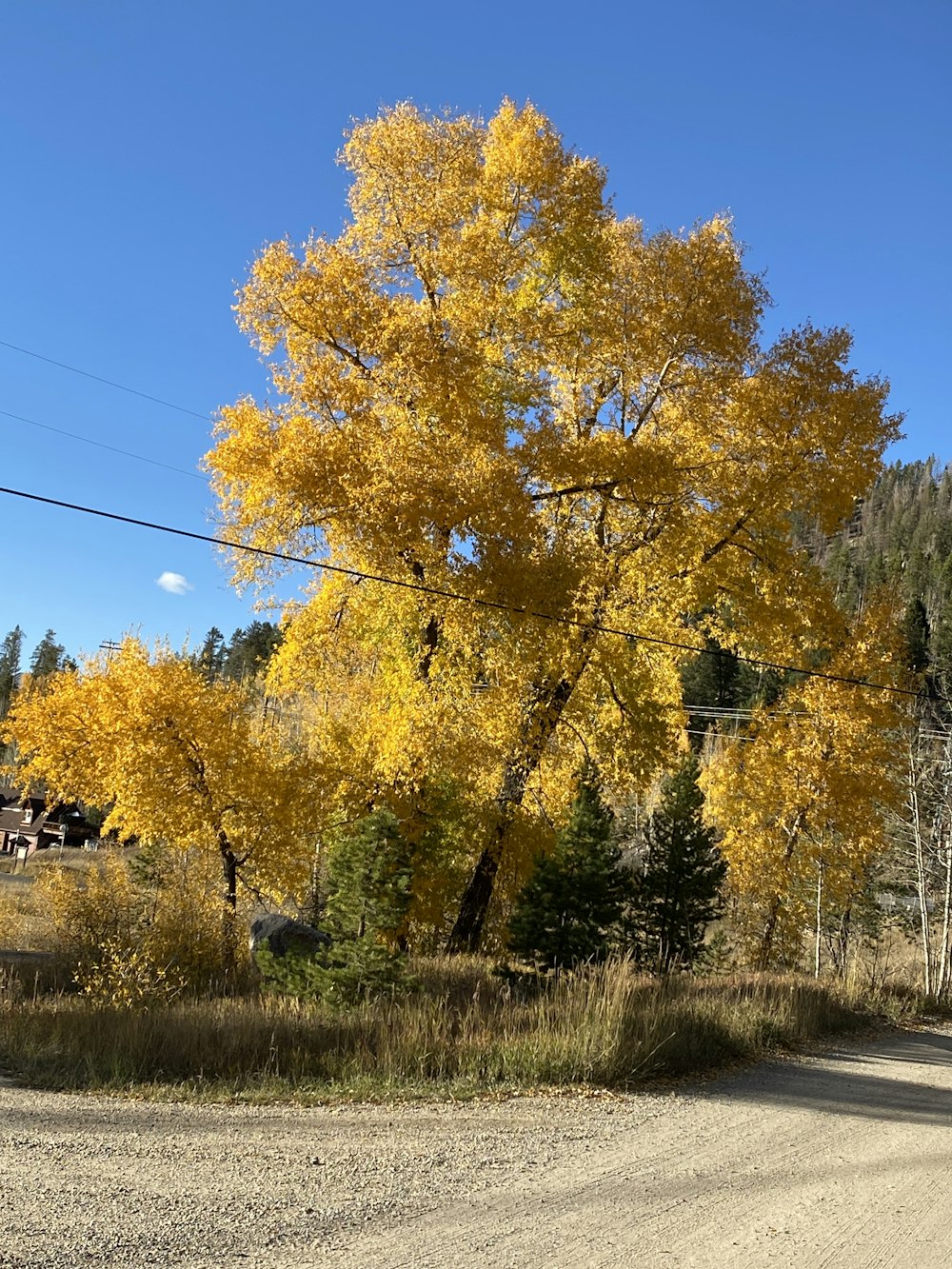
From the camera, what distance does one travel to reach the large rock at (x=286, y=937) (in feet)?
46.2

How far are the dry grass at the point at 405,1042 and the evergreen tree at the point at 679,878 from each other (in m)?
15.1

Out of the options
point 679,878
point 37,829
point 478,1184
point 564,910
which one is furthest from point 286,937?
point 37,829

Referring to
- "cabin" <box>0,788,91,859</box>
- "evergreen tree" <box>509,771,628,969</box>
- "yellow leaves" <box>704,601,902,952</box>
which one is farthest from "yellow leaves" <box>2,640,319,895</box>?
"cabin" <box>0,788,91,859</box>

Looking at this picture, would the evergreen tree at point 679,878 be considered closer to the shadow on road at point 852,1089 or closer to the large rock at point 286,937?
the large rock at point 286,937

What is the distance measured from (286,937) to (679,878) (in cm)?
1426

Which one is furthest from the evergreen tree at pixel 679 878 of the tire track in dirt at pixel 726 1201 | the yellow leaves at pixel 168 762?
the tire track in dirt at pixel 726 1201

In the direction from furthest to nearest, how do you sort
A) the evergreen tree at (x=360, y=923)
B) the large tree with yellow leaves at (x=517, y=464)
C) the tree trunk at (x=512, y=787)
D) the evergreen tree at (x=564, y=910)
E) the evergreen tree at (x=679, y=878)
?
1. the evergreen tree at (x=679, y=878)
2. the evergreen tree at (x=564, y=910)
3. the tree trunk at (x=512, y=787)
4. the large tree with yellow leaves at (x=517, y=464)
5. the evergreen tree at (x=360, y=923)

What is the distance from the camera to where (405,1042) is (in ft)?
25.0

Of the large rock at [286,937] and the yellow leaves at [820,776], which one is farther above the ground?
the yellow leaves at [820,776]

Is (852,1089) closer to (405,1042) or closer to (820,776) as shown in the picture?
(405,1042)

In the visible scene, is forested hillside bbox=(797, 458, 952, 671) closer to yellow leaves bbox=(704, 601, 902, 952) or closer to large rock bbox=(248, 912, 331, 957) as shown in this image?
yellow leaves bbox=(704, 601, 902, 952)

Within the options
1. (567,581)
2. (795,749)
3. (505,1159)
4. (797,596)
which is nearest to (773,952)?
(795,749)

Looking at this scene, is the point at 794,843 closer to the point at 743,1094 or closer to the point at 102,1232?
the point at 743,1094

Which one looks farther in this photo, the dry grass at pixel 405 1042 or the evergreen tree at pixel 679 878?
the evergreen tree at pixel 679 878
